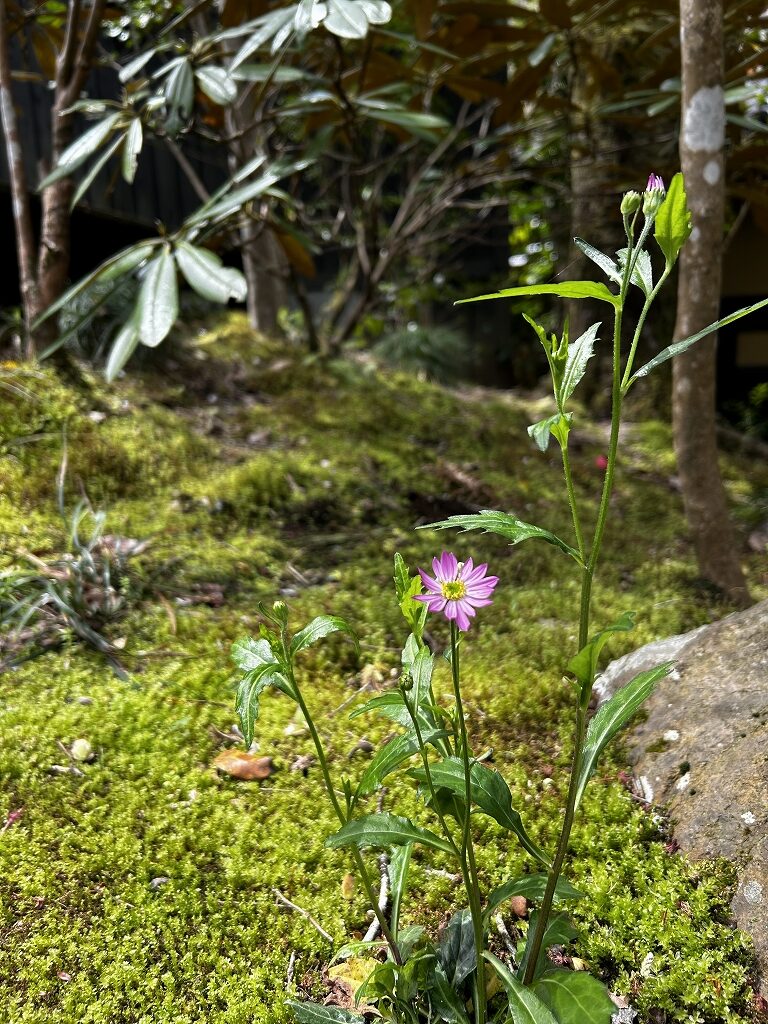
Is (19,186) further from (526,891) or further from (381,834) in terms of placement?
(526,891)

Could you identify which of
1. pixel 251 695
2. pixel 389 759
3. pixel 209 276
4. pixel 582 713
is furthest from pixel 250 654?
pixel 209 276

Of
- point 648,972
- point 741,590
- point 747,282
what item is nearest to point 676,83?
point 741,590

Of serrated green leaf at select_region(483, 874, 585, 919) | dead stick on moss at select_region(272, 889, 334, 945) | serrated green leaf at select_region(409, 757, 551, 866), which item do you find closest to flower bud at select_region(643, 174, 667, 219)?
serrated green leaf at select_region(409, 757, 551, 866)

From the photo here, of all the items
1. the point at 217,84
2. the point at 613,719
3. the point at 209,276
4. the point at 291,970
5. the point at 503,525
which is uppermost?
the point at 217,84

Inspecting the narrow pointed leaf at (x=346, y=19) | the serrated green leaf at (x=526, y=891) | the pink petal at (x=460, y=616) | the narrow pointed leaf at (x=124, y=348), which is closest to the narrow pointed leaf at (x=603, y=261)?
the pink petal at (x=460, y=616)

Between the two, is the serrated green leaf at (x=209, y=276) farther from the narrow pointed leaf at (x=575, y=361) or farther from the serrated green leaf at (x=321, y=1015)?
the serrated green leaf at (x=321, y=1015)

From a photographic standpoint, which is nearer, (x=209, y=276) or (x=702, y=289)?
(x=209, y=276)
